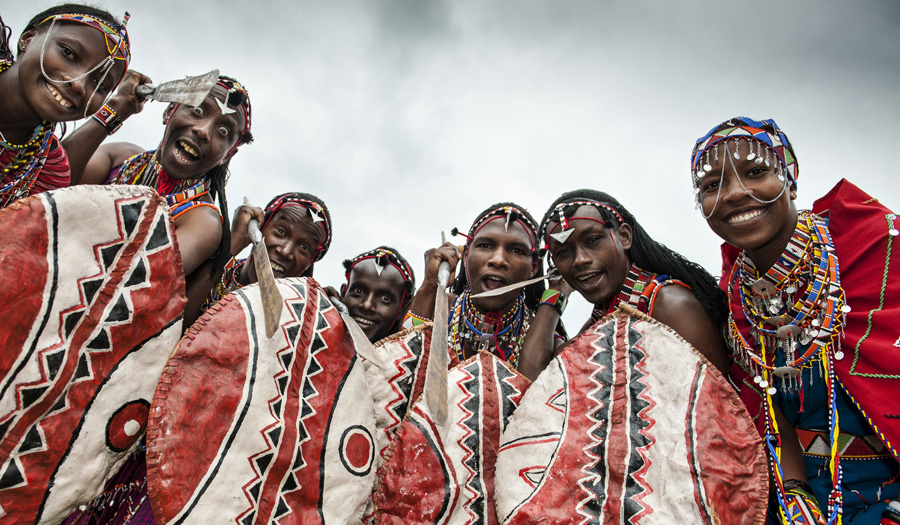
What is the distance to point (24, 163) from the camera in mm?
2428

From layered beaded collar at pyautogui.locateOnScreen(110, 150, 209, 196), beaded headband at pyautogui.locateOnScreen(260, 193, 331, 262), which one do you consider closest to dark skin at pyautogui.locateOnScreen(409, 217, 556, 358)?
beaded headband at pyautogui.locateOnScreen(260, 193, 331, 262)

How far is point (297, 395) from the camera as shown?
6.17 feet

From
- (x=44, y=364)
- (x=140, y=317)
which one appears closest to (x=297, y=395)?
(x=140, y=317)

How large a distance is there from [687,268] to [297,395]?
2.17 metres

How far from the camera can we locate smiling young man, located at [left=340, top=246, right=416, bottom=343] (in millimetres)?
3562

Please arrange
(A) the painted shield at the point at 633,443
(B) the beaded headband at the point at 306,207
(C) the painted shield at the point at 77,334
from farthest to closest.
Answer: (B) the beaded headband at the point at 306,207 < (A) the painted shield at the point at 633,443 < (C) the painted shield at the point at 77,334

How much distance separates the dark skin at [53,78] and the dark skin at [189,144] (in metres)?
0.40

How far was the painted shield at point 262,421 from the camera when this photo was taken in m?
1.57

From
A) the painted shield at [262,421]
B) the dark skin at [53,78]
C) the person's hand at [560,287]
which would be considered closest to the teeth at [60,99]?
the dark skin at [53,78]

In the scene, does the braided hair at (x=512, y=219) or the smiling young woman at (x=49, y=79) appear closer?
the smiling young woman at (x=49, y=79)

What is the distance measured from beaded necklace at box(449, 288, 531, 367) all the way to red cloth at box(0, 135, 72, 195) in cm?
232

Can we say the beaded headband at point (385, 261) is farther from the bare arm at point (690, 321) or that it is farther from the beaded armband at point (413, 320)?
the bare arm at point (690, 321)

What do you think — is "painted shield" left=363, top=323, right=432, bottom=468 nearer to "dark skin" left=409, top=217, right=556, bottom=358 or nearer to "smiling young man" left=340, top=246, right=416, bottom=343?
"dark skin" left=409, top=217, right=556, bottom=358

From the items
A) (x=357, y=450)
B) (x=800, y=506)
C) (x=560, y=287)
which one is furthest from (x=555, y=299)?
(x=357, y=450)
